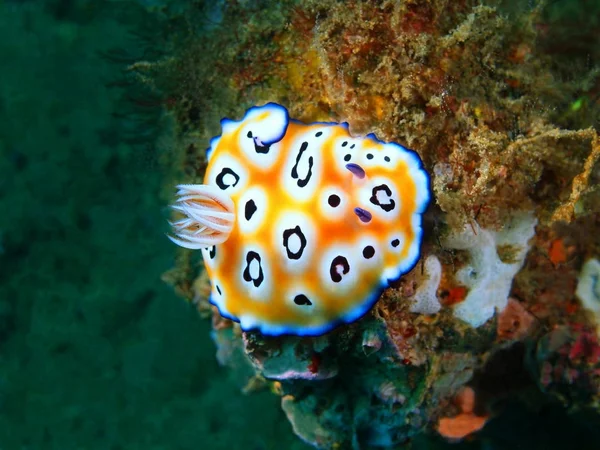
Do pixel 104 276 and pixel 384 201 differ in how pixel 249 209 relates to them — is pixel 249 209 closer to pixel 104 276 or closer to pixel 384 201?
pixel 384 201

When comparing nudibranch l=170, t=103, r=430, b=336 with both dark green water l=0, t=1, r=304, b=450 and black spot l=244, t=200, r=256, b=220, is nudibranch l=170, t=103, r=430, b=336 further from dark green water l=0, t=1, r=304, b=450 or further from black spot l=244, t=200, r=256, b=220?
dark green water l=0, t=1, r=304, b=450

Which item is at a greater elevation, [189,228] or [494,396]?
[189,228]

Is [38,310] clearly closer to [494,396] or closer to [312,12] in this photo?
[312,12]

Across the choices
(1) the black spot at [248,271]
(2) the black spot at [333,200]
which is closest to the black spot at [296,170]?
(2) the black spot at [333,200]

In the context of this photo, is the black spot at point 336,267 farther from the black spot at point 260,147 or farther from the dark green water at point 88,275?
the dark green water at point 88,275

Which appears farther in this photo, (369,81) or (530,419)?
(530,419)

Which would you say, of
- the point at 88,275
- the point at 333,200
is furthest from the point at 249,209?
the point at 88,275

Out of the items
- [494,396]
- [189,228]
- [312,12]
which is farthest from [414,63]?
[494,396]
